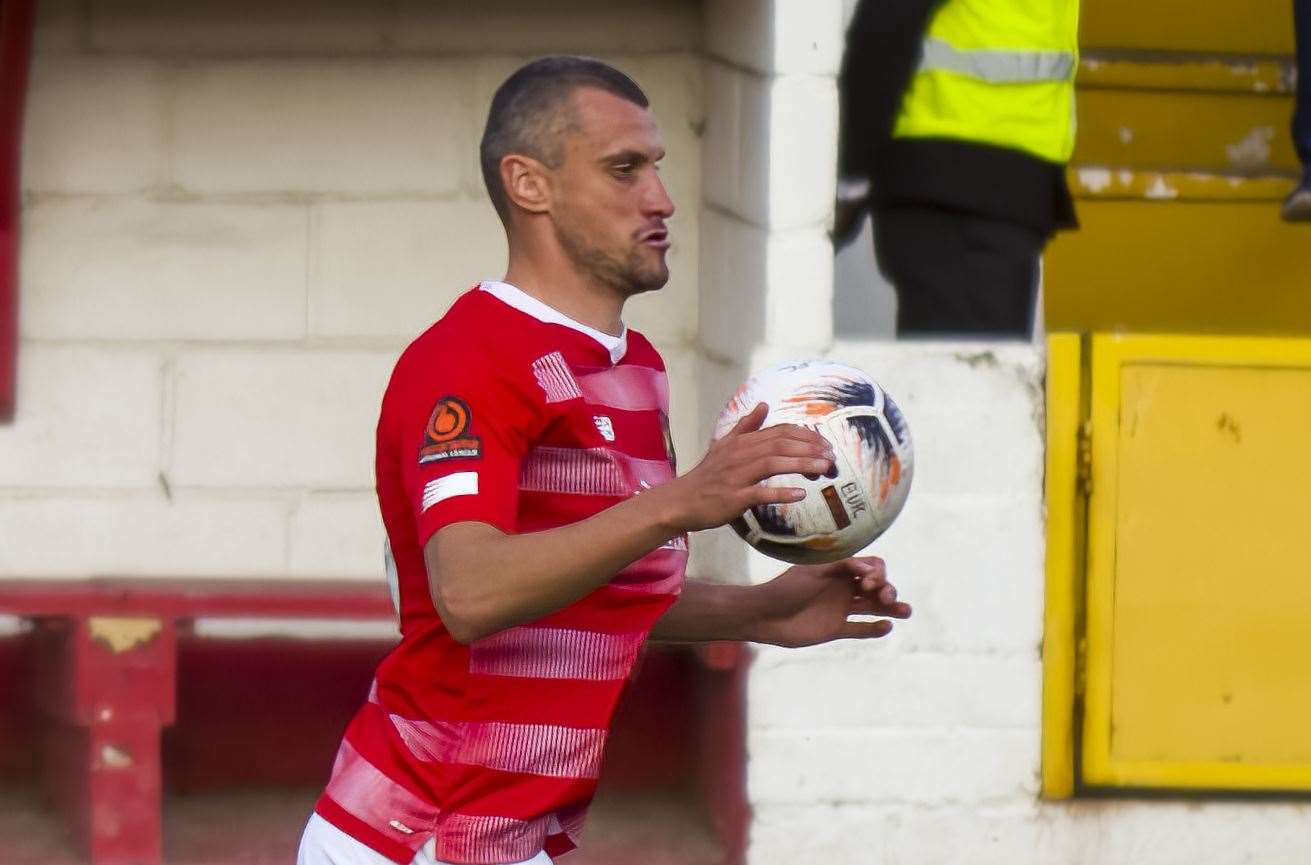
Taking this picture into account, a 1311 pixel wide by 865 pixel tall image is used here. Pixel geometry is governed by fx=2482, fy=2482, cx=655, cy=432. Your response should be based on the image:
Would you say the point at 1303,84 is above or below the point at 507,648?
above

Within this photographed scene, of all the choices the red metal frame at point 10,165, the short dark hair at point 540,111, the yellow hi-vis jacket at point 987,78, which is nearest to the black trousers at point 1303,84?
the yellow hi-vis jacket at point 987,78

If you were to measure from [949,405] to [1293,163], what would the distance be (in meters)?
2.01

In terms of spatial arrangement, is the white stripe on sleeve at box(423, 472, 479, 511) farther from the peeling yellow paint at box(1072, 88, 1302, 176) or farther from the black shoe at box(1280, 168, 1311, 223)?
the peeling yellow paint at box(1072, 88, 1302, 176)

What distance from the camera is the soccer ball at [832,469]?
3541mm

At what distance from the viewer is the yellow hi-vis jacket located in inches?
219

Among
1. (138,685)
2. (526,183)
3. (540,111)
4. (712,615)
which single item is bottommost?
(138,685)

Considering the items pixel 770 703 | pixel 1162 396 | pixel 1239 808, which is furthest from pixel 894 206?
pixel 1239 808

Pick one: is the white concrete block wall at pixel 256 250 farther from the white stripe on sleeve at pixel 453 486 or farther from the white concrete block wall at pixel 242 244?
the white stripe on sleeve at pixel 453 486

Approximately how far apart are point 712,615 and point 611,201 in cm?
70

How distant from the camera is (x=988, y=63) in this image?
5578mm

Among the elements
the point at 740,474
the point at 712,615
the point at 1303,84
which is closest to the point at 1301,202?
the point at 1303,84

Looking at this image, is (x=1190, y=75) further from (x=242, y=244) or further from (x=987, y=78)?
(x=242, y=244)

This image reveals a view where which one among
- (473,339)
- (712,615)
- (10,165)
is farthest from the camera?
(10,165)

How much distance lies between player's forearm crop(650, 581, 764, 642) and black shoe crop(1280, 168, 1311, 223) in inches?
102
